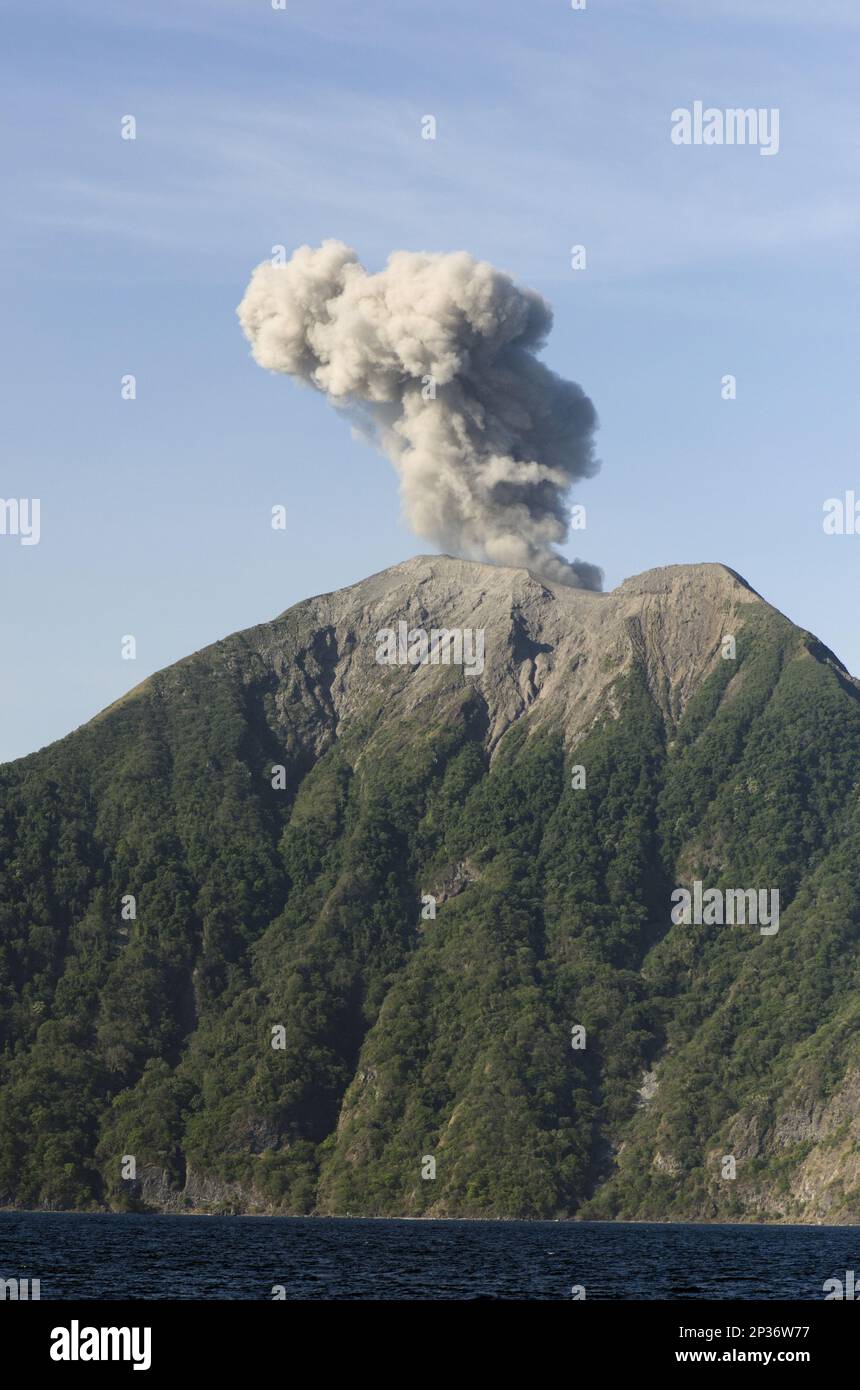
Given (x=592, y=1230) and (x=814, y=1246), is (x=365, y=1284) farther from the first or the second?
(x=592, y=1230)
